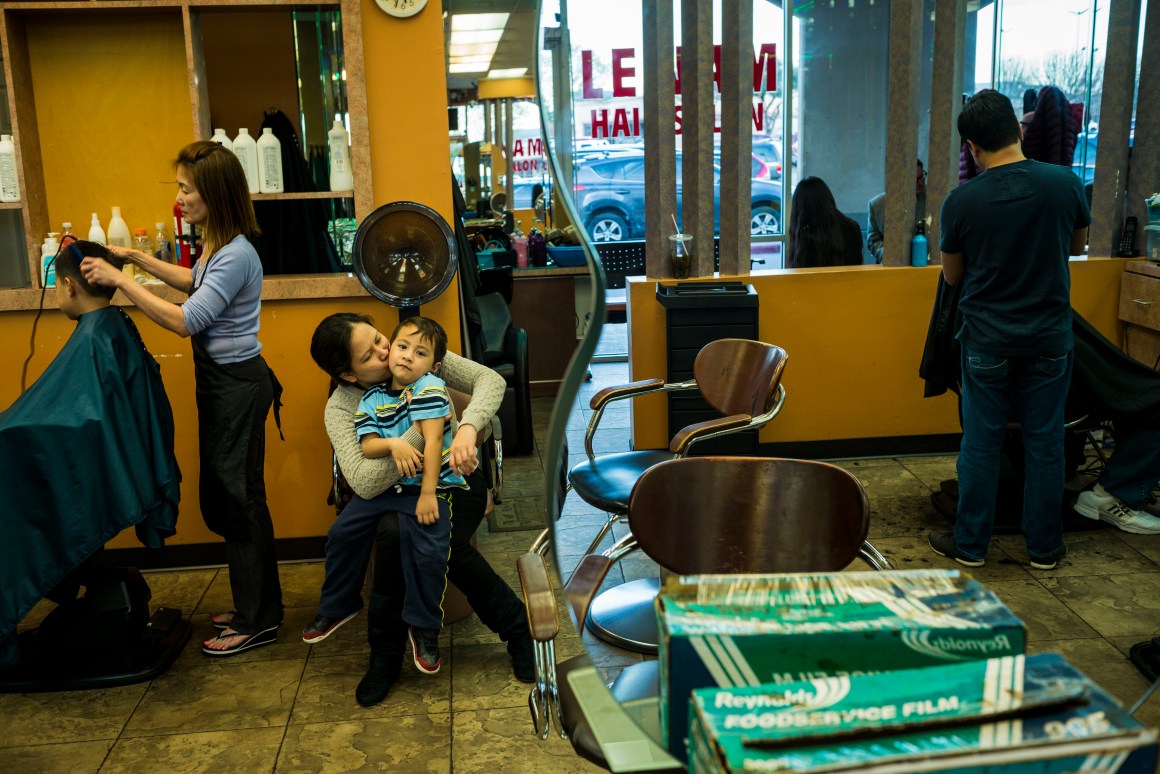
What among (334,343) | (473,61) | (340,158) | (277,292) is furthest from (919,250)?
(473,61)

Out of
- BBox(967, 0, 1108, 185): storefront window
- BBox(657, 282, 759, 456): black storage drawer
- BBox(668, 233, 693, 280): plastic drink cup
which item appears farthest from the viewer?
BBox(967, 0, 1108, 185): storefront window

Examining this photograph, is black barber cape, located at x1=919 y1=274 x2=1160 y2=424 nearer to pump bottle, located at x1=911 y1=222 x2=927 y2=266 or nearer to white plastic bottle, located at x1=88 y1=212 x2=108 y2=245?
pump bottle, located at x1=911 y1=222 x2=927 y2=266

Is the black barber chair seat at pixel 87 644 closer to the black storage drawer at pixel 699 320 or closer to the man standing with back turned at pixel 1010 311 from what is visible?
the black storage drawer at pixel 699 320

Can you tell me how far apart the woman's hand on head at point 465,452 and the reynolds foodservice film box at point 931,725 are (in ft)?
5.82

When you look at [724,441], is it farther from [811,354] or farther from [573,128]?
[573,128]

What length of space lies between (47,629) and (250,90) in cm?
173

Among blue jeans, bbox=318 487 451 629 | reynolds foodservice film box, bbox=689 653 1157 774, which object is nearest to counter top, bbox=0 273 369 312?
blue jeans, bbox=318 487 451 629

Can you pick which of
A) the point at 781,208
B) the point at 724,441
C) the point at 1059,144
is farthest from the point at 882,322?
the point at 781,208

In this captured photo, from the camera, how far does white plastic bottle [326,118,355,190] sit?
10.1 feet

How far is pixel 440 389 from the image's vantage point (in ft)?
8.29

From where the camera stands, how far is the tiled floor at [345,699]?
227cm

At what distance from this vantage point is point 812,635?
0.67 m

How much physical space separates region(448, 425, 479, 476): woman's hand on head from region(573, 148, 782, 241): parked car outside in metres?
0.60

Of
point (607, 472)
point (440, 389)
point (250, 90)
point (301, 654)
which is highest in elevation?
point (250, 90)
